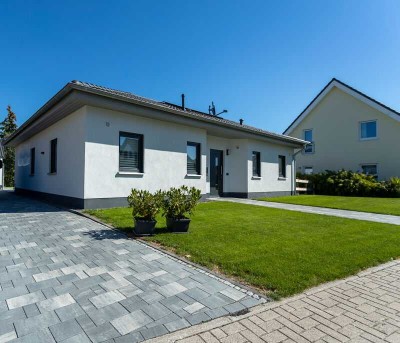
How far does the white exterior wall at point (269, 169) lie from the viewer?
48.6ft

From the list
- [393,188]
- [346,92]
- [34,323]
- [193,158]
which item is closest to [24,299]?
[34,323]

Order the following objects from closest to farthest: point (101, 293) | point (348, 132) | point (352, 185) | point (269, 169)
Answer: point (101, 293) < point (269, 169) < point (352, 185) < point (348, 132)

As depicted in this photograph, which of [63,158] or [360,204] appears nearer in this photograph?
[63,158]

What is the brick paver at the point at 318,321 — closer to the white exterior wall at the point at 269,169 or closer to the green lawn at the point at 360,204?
the green lawn at the point at 360,204

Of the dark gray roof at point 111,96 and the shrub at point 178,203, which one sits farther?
the dark gray roof at point 111,96

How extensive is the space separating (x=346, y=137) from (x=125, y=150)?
19.4 meters

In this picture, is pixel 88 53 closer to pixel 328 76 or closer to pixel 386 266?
pixel 386 266

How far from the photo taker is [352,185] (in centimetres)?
1812

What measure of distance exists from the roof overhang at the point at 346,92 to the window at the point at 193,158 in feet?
52.7

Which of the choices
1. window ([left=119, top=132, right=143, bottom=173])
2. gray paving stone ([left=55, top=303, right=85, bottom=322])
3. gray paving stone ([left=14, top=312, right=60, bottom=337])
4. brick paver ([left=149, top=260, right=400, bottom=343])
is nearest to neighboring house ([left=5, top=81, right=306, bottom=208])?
window ([left=119, top=132, right=143, bottom=173])

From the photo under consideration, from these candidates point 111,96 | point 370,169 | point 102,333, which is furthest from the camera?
point 370,169

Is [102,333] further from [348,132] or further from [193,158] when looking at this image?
[348,132]

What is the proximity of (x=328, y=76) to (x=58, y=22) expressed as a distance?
850 inches

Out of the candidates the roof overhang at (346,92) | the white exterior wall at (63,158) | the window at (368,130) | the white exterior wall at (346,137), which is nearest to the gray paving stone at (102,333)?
the white exterior wall at (63,158)
